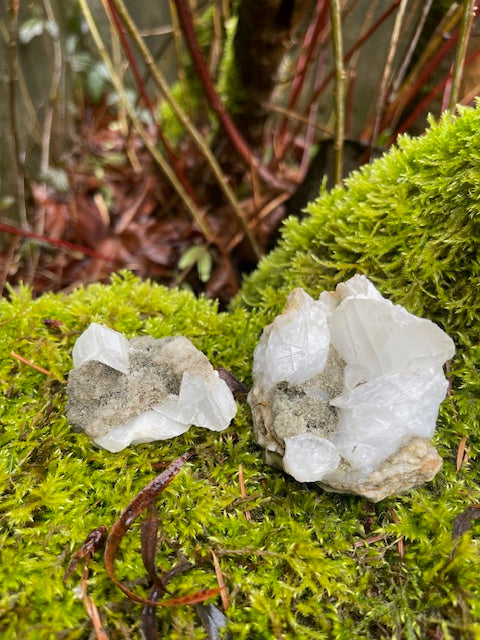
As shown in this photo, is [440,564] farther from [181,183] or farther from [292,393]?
[181,183]

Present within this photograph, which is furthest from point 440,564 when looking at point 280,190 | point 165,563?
point 280,190

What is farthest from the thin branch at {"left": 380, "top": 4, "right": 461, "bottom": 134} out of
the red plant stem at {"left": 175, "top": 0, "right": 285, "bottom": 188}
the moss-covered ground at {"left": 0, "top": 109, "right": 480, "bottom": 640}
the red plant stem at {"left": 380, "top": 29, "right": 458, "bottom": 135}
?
the moss-covered ground at {"left": 0, "top": 109, "right": 480, "bottom": 640}

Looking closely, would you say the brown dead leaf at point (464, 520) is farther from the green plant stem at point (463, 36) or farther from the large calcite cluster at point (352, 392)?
the green plant stem at point (463, 36)

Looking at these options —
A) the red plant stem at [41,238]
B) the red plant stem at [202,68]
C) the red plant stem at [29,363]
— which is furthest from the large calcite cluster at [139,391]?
the red plant stem at [202,68]

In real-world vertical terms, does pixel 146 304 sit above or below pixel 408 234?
below

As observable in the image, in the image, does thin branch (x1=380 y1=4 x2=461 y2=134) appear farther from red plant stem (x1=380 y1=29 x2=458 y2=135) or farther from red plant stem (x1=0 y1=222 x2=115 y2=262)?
red plant stem (x1=0 y1=222 x2=115 y2=262)

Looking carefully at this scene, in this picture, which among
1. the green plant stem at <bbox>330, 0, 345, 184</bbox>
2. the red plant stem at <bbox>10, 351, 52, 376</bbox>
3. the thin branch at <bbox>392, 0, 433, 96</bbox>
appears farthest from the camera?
the thin branch at <bbox>392, 0, 433, 96</bbox>

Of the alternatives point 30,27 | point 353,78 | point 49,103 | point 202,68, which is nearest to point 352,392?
point 202,68
